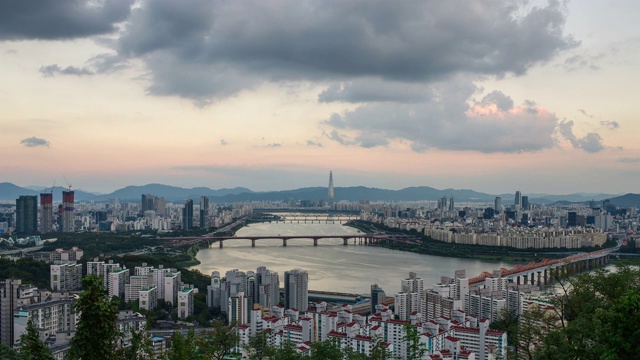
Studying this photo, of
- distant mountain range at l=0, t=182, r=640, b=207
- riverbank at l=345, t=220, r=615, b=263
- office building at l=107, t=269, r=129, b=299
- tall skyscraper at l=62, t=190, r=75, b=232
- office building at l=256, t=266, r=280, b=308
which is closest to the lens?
office building at l=256, t=266, r=280, b=308

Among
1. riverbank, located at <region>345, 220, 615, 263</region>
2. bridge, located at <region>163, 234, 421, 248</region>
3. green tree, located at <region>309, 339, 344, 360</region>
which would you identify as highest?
green tree, located at <region>309, 339, 344, 360</region>

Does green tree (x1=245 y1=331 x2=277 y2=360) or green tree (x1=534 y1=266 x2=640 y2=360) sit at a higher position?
green tree (x1=534 y1=266 x2=640 y2=360)

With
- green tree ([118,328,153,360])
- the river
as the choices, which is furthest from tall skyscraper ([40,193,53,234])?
green tree ([118,328,153,360])

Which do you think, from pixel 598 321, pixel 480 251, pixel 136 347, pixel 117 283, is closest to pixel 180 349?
pixel 136 347

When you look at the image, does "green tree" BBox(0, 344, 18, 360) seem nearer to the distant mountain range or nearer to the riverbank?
the riverbank

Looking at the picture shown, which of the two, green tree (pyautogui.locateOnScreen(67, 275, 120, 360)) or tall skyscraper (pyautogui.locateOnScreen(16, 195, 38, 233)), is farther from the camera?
tall skyscraper (pyautogui.locateOnScreen(16, 195, 38, 233))

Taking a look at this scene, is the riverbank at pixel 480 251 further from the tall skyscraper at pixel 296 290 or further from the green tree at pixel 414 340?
the green tree at pixel 414 340

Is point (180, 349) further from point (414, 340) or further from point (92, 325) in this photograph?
point (414, 340)

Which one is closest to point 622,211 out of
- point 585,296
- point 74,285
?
point 74,285

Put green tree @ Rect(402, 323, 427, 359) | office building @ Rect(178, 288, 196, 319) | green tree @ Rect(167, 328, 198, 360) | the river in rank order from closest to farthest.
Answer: green tree @ Rect(167, 328, 198, 360)
green tree @ Rect(402, 323, 427, 359)
office building @ Rect(178, 288, 196, 319)
the river

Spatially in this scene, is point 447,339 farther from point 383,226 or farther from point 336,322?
point 383,226
